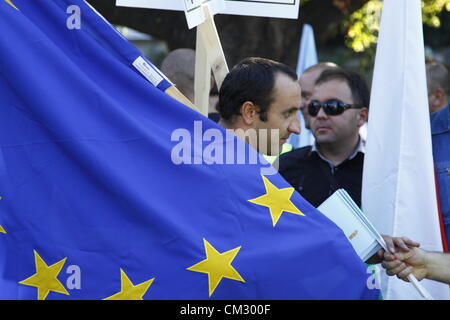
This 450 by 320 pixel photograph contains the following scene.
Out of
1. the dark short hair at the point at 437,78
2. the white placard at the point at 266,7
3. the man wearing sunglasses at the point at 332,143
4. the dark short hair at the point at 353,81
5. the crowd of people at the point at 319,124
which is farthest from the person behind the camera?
the dark short hair at the point at 437,78

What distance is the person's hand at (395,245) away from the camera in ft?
12.4

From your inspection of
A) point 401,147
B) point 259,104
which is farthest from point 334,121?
point 259,104

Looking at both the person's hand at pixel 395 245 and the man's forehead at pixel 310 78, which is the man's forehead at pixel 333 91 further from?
the person's hand at pixel 395 245

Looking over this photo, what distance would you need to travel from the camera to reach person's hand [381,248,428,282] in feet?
12.3

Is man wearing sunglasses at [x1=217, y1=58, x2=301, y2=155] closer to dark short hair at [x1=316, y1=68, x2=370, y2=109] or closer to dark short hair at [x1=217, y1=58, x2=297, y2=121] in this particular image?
dark short hair at [x1=217, y1=58, x2=297, y2=121]

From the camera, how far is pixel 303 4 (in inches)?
320

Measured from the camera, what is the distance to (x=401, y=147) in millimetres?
4191

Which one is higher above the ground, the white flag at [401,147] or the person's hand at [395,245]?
the white flag at [401,147]

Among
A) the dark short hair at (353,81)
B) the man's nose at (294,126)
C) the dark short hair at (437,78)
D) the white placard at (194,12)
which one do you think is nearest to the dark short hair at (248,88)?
the man's nose at (294,126)

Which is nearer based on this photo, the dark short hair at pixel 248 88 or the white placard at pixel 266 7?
the dark short hair at pixel 248 88

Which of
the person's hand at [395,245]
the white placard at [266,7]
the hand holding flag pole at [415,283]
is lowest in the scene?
the hand holding flag pole at [415,283]

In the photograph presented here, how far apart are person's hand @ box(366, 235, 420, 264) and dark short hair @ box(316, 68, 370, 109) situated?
140cm

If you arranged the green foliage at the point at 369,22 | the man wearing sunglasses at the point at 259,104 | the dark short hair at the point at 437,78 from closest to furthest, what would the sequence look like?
the man wearing sunglasses at the point at 259,104 → the dark short hair at the point at 437,78 → the green foliage at the point at 369,22
